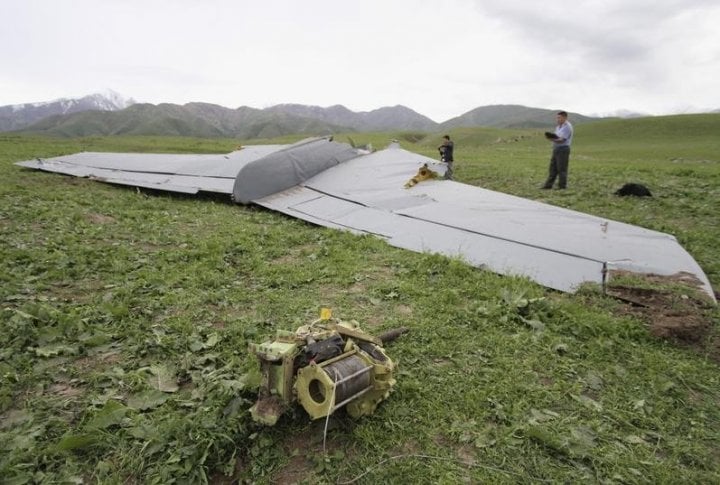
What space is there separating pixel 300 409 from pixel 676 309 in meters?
4.44

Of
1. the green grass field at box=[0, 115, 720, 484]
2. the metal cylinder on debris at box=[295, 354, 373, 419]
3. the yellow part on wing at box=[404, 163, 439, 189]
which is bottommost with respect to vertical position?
the green grass field at box=[0, 115, 720, 484]

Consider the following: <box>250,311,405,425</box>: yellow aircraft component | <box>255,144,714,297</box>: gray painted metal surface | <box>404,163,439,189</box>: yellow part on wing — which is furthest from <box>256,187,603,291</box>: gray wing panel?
<box>250,311,405,425</box>: yellow aircraft component

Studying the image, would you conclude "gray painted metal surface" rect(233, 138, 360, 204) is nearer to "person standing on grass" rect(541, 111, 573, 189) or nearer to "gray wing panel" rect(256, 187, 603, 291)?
Answer: "gray wing panel" rect(256, 187, 603, 291)

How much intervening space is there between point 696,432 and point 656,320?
67.9 inches

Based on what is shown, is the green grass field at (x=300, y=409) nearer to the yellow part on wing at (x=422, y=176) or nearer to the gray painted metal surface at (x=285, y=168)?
the yellow part on wing at (x=422, y=176)

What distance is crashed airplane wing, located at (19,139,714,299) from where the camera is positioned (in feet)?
19.4

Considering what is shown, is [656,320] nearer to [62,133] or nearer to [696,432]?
[696,432]

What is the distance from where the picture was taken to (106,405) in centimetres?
293

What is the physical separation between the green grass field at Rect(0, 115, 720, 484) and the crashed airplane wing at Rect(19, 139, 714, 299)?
25.7 inches

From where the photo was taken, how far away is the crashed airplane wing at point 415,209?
590cm

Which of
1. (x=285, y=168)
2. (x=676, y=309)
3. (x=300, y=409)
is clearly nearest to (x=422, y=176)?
(x=285, y=168)

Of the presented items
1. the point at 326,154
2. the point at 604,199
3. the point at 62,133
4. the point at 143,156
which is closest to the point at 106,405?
the point at 326,154

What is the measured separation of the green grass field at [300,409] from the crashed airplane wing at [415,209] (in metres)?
0.65

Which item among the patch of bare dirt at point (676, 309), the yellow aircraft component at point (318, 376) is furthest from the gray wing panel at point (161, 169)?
the patch of bare dirt at point (676, 309)
